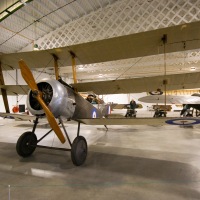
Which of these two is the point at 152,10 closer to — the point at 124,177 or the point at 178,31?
the point at 178,31

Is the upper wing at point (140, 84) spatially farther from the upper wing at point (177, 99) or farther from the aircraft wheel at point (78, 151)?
the upper wing at point (177, 99)

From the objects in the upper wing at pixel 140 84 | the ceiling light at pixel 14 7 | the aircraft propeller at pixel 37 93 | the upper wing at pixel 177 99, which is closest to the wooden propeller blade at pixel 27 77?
the aircraft propeller at pixel 37 93

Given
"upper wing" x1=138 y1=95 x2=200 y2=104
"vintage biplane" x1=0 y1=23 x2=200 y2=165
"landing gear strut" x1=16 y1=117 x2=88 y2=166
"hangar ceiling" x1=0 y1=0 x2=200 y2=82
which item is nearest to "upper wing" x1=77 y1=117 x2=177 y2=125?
"vintage biplane" x1=0 y1=23 x2=200 y2=165

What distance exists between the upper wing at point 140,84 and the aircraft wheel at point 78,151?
119 centimetres

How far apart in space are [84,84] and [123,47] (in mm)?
1113

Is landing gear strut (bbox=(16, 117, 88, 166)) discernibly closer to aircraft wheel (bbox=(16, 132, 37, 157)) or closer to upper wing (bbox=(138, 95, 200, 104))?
aircraft wheel (bbox=(16, 132, 37, 157))

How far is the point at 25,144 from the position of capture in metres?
3.57

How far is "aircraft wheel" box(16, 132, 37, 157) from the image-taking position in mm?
3459

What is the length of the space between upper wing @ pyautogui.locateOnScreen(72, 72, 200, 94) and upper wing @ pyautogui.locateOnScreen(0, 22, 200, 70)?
2.18 ft

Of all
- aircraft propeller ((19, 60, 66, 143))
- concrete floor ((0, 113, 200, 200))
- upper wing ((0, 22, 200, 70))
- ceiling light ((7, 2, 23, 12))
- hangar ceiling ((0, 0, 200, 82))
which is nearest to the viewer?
concrete floor ((0, 113, 200, 200))

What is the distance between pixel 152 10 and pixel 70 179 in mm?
8453

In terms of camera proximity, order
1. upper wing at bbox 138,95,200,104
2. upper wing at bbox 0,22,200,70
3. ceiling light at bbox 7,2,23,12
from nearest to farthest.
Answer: upper wing at bbox 0,22,200,70
ceiling light at bbox 7,2,23,12
upper wing at bbox 138,95,200,104

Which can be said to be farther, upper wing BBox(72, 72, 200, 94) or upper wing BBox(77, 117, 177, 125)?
upper wing BBox(72, 72, 200, 94)

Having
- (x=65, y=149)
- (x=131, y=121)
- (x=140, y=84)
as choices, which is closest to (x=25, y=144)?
(x=65, y=149)
